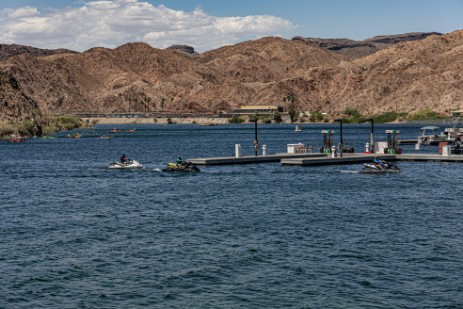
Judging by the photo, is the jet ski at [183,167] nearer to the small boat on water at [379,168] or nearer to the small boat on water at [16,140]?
the small boat on water at [379,168]

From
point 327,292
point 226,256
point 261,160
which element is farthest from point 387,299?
point 261,160

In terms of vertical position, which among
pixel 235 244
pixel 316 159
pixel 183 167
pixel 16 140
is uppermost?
pixel 316 159

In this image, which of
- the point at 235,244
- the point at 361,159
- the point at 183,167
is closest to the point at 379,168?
the point at 361,159

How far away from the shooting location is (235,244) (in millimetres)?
39812

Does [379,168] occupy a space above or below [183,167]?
below

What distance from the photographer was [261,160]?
90.4 metres

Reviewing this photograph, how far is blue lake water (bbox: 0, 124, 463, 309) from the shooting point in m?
30.8

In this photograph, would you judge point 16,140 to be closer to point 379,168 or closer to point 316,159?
point 316,159

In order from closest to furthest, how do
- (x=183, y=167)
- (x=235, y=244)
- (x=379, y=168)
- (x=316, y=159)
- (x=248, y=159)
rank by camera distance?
(x=235, y=244) → (x=379, y=168) → (x=183, y=167) → (x=316, y=159) → (x=248, y=159)

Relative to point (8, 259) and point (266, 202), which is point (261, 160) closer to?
point (266, 202)

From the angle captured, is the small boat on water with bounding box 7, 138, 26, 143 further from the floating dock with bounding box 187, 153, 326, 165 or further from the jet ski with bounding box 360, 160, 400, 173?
the jet ski with bounding box 360, 160, 400, 173

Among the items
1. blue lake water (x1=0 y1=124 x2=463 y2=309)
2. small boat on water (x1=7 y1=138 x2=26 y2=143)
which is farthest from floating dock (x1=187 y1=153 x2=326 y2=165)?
small boat on water (x1=7 y1=138 x2=26 y2=143)

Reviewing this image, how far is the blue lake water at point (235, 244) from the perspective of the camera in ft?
101

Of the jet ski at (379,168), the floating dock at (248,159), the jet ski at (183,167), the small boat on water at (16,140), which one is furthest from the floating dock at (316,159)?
the small boat on water at (16,140)
